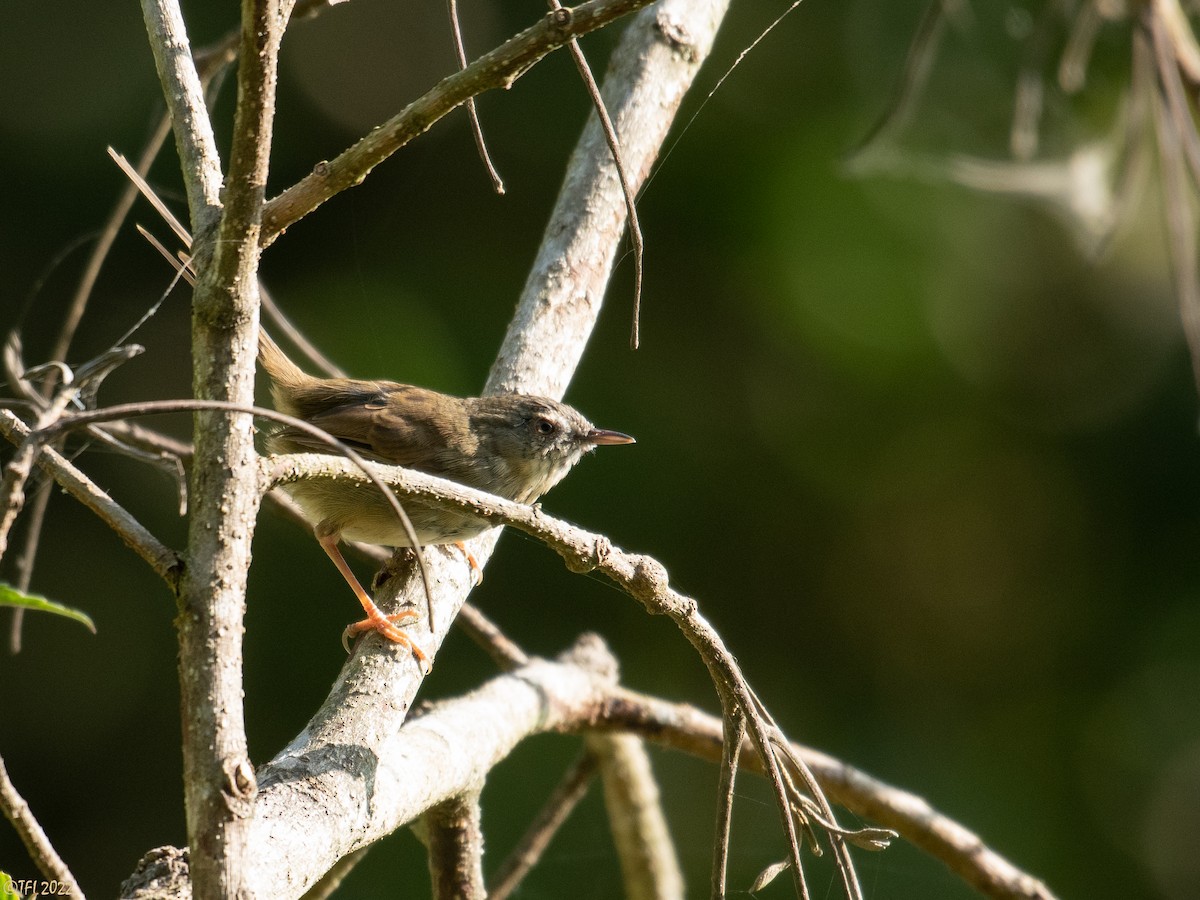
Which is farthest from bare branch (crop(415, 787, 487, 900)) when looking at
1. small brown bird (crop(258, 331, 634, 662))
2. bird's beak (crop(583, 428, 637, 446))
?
bird's beak (crop(583, 428, 637, 446))

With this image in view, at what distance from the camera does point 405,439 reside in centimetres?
388

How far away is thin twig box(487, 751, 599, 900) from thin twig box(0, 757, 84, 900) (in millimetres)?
2208

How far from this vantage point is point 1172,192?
9.71ft

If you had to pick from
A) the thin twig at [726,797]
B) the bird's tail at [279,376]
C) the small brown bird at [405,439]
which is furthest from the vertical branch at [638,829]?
the thin twig at [726,797]

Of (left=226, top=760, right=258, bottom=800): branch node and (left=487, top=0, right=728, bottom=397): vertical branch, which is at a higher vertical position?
(left=487, top=0, right=728, bottom=397): vertical branch

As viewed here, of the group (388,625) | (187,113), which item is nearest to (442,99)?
(187,113)

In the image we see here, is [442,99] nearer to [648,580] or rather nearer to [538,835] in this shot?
[648,580]

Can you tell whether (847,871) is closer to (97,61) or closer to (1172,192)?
(1172,192)

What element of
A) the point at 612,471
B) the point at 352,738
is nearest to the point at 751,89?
the point at 612,471

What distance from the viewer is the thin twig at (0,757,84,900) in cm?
118

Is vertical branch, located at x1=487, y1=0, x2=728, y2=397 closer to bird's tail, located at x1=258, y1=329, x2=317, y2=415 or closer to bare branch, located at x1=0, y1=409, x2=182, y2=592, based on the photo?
bird's tail, located at x1=258, y1=329, x2=317, y2=415

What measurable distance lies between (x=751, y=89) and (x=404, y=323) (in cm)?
251

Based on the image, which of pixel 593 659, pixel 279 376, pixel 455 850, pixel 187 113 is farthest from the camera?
pixel 279 376

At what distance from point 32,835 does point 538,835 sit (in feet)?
7.93
